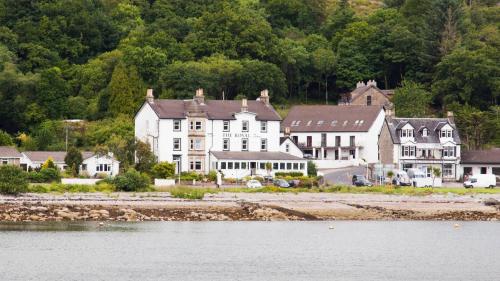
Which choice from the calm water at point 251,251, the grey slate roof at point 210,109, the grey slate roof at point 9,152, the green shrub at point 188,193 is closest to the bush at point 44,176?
the green shrub at point 188,193

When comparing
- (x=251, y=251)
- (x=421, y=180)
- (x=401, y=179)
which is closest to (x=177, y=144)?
(x=401, y=179)

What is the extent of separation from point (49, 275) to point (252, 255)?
1115 centimetres

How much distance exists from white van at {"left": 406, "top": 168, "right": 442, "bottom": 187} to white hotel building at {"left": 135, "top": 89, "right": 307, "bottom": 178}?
7561 mm

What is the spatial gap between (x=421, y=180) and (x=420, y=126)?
9210 millimetres

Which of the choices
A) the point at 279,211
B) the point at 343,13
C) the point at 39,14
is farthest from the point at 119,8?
the point at 279,211

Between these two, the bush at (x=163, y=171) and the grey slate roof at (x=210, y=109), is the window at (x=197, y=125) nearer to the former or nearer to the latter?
the grey slate roof at (x=210, y=109)

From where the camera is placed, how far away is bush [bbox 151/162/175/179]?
287ft

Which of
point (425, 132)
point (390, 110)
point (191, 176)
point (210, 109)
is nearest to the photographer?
point (191, 176)

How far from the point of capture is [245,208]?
239 feet

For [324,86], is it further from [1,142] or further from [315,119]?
[1,142]

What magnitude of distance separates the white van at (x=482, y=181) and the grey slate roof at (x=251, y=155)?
1210 centimetres

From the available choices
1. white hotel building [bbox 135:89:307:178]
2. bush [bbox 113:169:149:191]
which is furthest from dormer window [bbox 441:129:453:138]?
bush [bbox 113:169:149:191]

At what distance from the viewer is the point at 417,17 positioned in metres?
132

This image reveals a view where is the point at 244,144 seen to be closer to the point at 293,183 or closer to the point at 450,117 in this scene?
the point at 293,183
